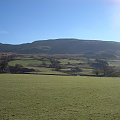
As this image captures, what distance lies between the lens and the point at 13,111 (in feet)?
71.5

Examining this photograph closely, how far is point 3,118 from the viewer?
19.2 metres

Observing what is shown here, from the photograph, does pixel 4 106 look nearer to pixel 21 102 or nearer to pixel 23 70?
pixel 21 102

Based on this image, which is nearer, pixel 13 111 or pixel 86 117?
pixel 86 117

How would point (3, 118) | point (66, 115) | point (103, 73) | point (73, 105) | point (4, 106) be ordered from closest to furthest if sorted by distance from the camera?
point (3, 118)
point (66, 115)
point (4, 106)
point (73, 105)
point (103, 73)

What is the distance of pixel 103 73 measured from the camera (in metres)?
101

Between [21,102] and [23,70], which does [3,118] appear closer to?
[21,102]

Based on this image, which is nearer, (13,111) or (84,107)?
(13,111)

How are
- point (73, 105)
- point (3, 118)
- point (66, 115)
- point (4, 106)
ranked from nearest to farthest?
point (3, 118)
point (66, 115)
point (4, 106)
point (73, 105)

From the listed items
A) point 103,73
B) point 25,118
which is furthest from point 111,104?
Result: point 103,73

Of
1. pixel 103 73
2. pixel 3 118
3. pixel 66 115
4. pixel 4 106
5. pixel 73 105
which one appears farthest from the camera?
pixel 103 73

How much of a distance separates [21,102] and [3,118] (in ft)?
23.7

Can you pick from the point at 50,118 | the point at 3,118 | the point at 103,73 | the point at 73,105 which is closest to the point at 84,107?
the point at 73,105

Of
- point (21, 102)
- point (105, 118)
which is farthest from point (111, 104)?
point (21, 102)

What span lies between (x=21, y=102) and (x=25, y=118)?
7.11 m
